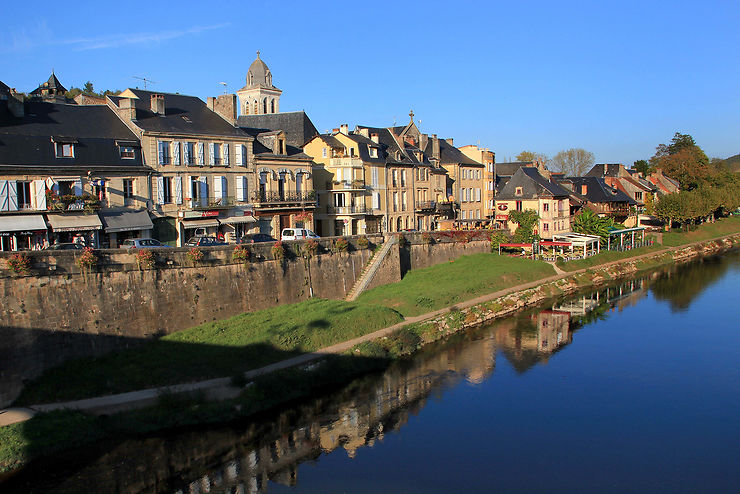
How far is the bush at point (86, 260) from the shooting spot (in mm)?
23594

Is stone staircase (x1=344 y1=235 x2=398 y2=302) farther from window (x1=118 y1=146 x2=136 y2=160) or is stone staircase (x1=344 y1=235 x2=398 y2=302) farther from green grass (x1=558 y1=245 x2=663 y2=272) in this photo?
green grass (x1=558 y1=245 x2=663 y2=272)

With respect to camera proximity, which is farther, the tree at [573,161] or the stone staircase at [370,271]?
the tree at [573,161]

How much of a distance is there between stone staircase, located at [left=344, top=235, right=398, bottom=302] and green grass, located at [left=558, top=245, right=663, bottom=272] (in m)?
15.9

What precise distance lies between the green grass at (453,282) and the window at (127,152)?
14.4 m

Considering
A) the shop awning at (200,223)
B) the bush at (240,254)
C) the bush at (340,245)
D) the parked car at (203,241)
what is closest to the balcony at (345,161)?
the bush at (340,245)

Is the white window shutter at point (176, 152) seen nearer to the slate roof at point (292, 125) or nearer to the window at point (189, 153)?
the window at point (189, 153)

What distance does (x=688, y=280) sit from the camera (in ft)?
160

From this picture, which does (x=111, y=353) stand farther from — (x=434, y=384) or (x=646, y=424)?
(x=646, y=424)

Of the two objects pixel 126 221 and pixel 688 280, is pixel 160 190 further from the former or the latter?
pixel 688 280

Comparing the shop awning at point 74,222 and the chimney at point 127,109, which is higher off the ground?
the chimney at point 127,109

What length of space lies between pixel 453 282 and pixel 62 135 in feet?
76.8

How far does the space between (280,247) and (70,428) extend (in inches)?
545

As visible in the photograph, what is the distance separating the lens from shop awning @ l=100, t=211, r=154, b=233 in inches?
1232

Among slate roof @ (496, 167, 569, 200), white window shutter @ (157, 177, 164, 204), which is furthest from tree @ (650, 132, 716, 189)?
white window shutter @ (157, 177, 164, 204)
